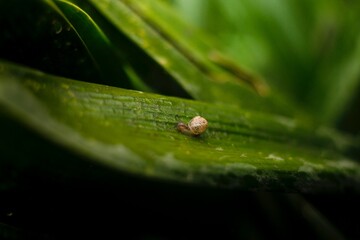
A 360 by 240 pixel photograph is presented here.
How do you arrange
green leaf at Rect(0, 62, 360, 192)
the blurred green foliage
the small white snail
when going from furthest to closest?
the blurred green foliage, the small white snail, green leaf at Rect(0, 62, 360, 192)

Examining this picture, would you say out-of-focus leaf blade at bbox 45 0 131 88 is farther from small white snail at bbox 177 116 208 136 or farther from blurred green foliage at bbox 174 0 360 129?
blurred green foliage at bbox 174 0 360 129

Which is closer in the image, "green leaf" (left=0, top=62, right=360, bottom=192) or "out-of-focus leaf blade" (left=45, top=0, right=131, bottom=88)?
"green leaf" (left=0, top=62, right=360, bottom=192)

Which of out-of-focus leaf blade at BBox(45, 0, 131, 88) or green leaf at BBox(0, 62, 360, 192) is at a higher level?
out-of-focus leaf blade at BBox(45, 0, 131, 88)

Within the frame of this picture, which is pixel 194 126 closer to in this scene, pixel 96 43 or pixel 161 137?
pixel 161 137

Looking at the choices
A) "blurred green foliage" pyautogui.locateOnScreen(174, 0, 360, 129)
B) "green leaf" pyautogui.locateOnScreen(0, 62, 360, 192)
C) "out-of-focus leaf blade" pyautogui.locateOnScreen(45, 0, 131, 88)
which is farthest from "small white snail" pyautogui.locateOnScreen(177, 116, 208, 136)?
"blurred green foliage" pyautogui.locateOnScreen(174, 0, 360, 129)

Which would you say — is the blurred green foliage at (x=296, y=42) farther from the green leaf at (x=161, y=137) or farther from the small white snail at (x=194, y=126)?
the small white snail at (x=194, y=126)

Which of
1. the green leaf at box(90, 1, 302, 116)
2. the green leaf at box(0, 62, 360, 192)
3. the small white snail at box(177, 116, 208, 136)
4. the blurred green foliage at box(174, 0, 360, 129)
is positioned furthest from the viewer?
the blurred green foliage at box(174, 0, 360, 129)

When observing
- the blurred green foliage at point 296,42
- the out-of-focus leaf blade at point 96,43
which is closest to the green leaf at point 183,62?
the out-of-focus leaf blade at point 96,43

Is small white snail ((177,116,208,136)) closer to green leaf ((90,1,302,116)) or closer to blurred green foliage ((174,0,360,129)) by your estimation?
green leaf ((90,1,302,116))

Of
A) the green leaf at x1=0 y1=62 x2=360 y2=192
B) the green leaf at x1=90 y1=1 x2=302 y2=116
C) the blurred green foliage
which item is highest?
the blurred green foliage
